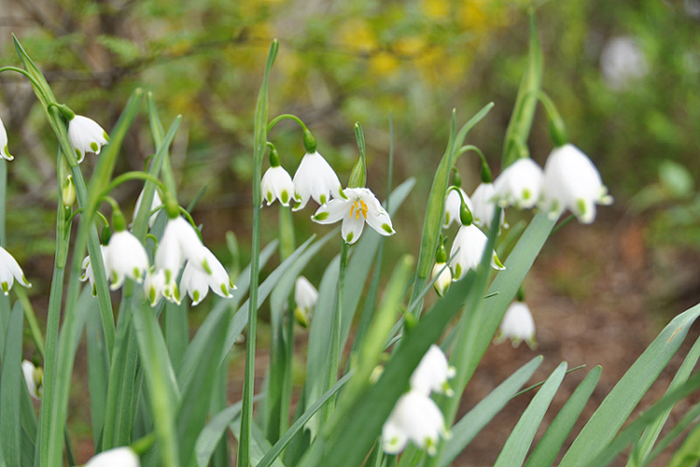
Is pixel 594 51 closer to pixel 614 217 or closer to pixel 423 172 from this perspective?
pixel 614 217

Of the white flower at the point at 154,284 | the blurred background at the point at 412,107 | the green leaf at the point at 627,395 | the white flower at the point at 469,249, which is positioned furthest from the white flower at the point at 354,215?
the blurred background at the point at 412,107

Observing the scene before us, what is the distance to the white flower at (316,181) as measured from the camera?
979 mm

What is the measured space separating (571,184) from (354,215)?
1.48 feet

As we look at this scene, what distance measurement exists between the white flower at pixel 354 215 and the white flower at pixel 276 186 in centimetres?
7

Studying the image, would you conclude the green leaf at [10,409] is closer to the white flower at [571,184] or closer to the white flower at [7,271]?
the white flower at [7,271]

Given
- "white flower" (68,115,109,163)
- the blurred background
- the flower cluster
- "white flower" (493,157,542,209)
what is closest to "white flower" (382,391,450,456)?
the flower cluster

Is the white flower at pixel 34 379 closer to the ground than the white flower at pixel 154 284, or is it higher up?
closer to the ground

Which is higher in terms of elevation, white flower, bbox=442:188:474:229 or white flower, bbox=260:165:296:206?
white flower, bbox=260:165:296:206

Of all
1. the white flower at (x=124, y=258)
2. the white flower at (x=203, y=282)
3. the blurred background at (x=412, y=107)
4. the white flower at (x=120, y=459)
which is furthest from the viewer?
the blurred background at (x=412, y=107)

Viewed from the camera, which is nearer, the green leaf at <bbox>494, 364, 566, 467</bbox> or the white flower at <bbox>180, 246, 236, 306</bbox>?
the white flower at <bbox>180, 246, 236, 306</bbox>

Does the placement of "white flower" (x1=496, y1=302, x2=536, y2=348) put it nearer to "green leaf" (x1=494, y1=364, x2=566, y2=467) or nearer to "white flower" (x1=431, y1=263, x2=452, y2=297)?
"green leaf" (x1=494, y1=364, x2=566, y2=467)

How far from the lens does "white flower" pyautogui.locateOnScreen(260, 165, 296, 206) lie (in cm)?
99

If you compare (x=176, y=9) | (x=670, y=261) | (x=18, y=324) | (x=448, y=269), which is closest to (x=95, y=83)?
(x=176, y=9)

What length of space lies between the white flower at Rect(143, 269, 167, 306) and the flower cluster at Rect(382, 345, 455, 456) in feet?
1.22
